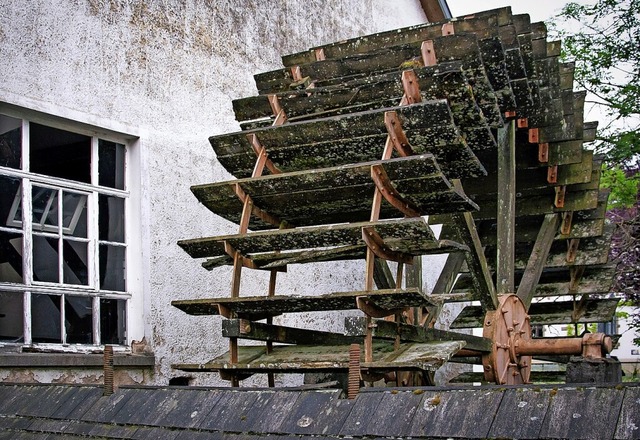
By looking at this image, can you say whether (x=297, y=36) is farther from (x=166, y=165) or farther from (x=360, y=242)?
(x=360, y=242)

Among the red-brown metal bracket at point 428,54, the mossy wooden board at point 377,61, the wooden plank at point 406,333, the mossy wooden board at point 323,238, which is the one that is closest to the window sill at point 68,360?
the mossy wooden board at point 323,238

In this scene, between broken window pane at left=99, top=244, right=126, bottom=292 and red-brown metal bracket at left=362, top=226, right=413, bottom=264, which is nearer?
red-brown metal bracket at left=362, top=226, right=413, bottom=264

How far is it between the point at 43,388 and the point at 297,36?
5.36 metres

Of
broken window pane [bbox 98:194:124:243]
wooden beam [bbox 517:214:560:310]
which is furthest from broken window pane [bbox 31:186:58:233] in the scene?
wooden beam [bbox 517:214:560:310]

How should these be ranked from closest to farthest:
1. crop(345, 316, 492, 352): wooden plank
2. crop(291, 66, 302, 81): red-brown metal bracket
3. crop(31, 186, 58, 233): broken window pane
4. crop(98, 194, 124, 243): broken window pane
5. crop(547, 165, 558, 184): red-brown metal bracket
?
1. crop(345, 316, 492, 352): wooden plank
2. crop(31, 186, 58, 233): broken window pane
3. crop(98, 194, 124, 243): broken window pane
4. crop(291, 66, 302, 81): red-brown metal bracket
5. crop(547, 165, 558, 184): red-brown metal bracket

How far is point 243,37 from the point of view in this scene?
7934 millimetres

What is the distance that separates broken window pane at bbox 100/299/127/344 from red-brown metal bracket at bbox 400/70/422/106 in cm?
243

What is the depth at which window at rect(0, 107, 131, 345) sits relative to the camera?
5695 millimetres

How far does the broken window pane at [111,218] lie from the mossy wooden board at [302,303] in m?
1.13

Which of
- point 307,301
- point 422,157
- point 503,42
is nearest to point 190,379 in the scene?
point 307,301

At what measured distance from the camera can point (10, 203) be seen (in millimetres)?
5723

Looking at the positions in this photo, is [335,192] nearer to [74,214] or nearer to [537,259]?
[74,214]

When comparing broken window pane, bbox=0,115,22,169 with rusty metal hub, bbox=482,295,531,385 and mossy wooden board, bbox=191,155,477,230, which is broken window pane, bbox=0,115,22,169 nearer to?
mossy wooden board, bbox=191,155,477,230

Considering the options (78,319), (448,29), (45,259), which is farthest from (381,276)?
(45,259)
